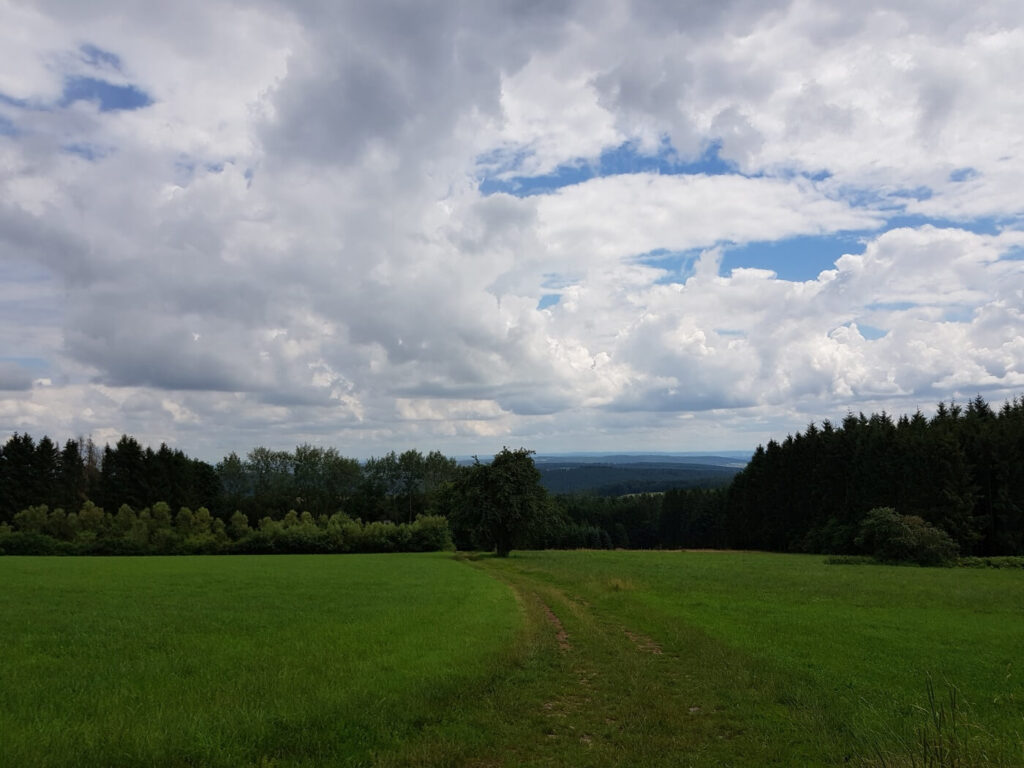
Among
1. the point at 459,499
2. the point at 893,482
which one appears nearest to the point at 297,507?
the point at 459,499

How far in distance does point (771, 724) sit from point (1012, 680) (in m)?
7.90

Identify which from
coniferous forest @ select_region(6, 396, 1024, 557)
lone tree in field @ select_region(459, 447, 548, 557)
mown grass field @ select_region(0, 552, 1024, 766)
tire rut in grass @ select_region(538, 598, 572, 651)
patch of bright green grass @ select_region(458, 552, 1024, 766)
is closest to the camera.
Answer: mown grass field @ select_region(0, 552, 1024, 766)

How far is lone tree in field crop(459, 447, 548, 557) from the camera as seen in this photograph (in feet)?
183

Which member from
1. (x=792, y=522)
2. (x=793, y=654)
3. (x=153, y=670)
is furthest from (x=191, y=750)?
(x=792, y=522)

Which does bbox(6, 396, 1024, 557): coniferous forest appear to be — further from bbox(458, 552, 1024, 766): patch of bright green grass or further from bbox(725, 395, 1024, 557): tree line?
bbox(458, 552, 1024, 766): patch of bright green grass

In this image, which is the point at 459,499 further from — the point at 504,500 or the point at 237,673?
the point at 237,673

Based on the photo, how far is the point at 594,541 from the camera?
12912cm

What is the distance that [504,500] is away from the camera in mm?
55906

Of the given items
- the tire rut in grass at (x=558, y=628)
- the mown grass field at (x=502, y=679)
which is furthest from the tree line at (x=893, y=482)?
the tire rut in grass at (x=558, y=628)

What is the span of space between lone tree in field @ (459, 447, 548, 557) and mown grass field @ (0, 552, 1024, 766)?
27995 mm

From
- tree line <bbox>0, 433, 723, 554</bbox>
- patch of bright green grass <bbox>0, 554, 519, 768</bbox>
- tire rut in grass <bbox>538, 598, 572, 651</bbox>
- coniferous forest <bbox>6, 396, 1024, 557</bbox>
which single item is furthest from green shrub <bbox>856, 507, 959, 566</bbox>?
patch of bright green grass <bbox>0, 554, 519, 768</bbox>

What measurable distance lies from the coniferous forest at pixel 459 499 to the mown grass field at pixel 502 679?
113 ft

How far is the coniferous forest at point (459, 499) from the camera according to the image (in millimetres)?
62094

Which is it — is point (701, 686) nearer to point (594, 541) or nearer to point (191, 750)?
point (191, 750)
